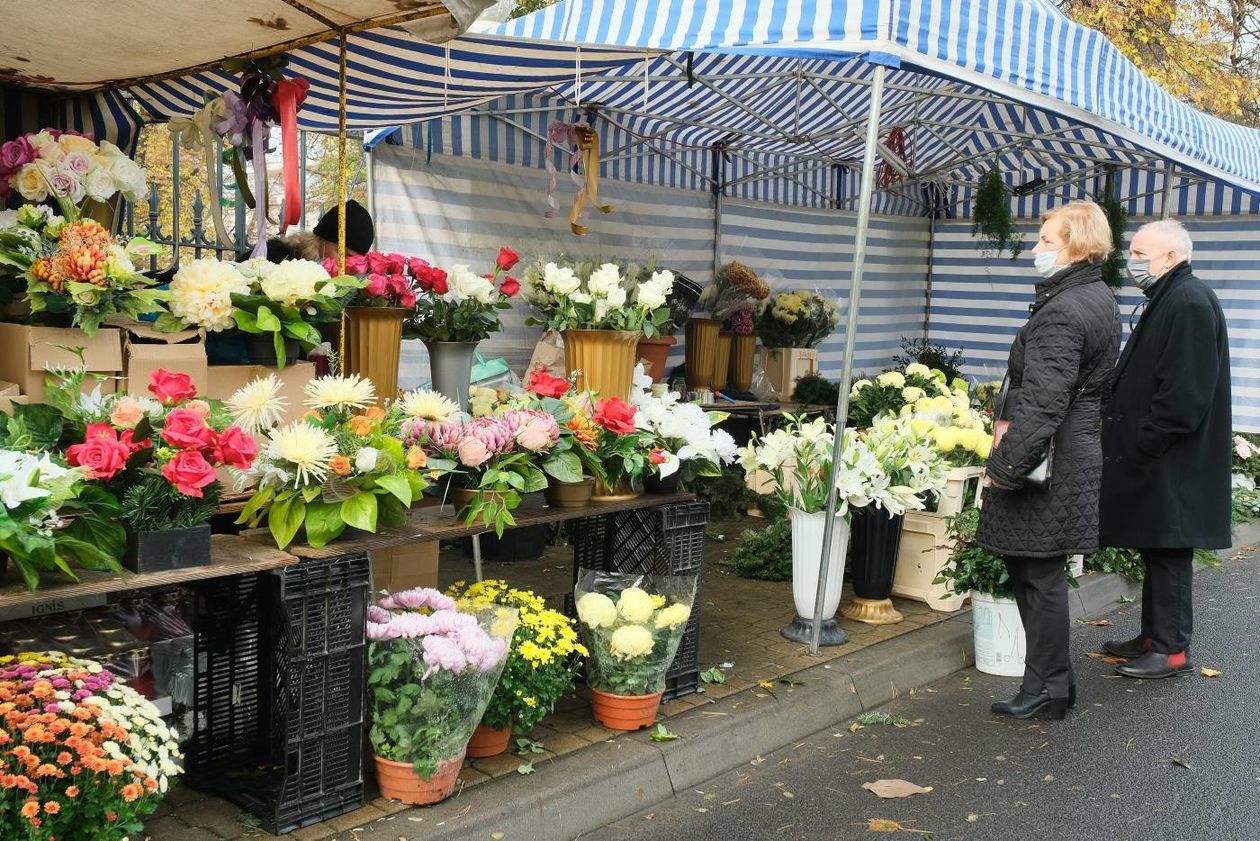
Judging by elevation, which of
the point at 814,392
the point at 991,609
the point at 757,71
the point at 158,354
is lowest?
the point at 991,609

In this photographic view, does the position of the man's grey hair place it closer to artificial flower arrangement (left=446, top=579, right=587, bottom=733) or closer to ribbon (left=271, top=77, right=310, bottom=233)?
artificial flower arrangement (left=446, top=579, right=587, bottom=733)

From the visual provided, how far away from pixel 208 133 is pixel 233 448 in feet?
5.72

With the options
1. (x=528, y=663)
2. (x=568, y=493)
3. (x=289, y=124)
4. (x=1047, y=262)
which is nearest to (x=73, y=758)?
(x=528, y=663)

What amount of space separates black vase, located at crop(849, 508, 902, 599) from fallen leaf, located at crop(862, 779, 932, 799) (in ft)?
5.85

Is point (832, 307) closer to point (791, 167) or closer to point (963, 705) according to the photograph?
point (791, 167)

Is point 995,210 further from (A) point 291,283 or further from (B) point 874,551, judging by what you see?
(A) point 291,283

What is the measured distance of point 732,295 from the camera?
9312 millimetres

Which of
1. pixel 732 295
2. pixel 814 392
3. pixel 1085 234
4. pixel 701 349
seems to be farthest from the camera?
pixel 814 392

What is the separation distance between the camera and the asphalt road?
385cm

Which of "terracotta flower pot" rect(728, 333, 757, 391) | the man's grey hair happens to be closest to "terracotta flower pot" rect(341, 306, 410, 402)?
the man's grey hair

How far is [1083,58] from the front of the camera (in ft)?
18.8

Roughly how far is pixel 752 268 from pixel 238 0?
7.04m

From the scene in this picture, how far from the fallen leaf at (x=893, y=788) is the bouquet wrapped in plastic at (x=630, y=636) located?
0.88m

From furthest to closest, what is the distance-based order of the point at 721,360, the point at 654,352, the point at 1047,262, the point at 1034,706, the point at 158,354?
the point at 721,360 < the point at 654,352 < the point at 1034,706 < the point at 1047,262 < the point at 158,354
